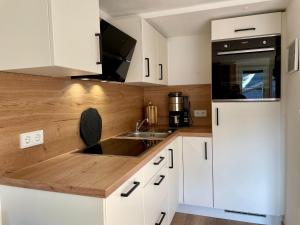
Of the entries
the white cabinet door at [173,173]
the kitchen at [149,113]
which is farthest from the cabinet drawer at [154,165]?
the white cabinet door at [173,173]

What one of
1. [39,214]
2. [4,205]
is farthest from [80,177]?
[4,205]

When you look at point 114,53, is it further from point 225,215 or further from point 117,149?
point 225,215

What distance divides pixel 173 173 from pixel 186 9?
149 cm

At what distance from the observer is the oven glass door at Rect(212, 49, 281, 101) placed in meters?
2.11

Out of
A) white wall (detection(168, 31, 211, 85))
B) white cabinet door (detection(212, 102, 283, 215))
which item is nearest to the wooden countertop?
white cabinet door (detection(212, 102, 283, 215))

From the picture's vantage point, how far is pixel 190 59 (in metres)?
2.86

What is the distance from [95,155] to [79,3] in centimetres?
90

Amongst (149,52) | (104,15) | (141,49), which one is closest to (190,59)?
(149,52)

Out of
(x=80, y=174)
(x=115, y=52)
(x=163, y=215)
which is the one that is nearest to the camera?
(x=80, y=174)

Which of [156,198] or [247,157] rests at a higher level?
[247,157]

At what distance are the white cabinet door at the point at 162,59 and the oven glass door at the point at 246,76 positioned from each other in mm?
610

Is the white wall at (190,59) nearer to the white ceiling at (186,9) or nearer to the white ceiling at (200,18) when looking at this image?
the white ceiling at (200,18)

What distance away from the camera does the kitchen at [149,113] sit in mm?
1073

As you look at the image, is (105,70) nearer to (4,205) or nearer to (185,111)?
(4,205)
